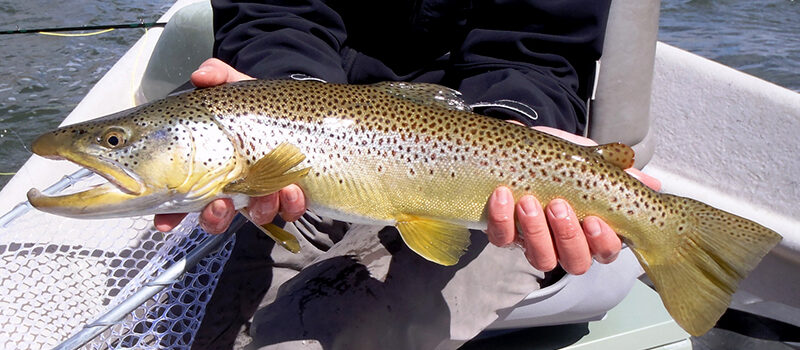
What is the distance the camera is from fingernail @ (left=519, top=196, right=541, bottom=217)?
2000mm

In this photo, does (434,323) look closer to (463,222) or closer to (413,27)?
(463,222)

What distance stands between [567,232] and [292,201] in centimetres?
85

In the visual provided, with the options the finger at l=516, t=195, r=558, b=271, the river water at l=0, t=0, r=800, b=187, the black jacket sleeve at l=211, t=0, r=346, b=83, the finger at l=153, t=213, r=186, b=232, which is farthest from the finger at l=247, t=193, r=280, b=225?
the river water at l=0, t=0, r=800, b=187

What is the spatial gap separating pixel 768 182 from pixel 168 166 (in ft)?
12.4

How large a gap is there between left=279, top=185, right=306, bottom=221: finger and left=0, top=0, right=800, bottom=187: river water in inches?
183

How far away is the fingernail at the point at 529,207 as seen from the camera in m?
2.00

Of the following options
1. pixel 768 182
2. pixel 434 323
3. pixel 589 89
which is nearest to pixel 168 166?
pixel 434 323

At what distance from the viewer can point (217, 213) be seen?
2004 millimetres

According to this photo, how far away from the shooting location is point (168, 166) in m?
1.91

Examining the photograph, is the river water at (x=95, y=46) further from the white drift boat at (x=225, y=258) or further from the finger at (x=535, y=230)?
the finger at (x=535, y=230)

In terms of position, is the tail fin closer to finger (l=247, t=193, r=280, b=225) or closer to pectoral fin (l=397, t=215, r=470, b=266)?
pectoral fin (l=397, t=215, r=470, b=266)

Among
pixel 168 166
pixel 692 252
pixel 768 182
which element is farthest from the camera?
pixel 768 182

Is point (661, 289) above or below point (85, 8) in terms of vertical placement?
above

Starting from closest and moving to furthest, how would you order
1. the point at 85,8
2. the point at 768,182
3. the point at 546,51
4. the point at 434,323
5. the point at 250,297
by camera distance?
1. the point at 434,323
2. the point at 250,297
3. the point at 546,51
4. the point at 768,182
5. the point at 85,8
